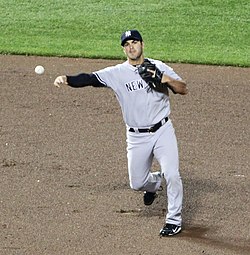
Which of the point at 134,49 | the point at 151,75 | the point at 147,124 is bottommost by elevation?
the point at 147,124

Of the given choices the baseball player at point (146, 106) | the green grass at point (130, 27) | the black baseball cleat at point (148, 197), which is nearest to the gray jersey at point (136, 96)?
the baseball player at point (146, 106)

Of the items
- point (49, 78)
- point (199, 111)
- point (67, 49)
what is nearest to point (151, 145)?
point (199, 111)

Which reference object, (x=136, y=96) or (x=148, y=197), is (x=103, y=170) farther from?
(x=136, y=96)

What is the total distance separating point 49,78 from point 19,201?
18.0ft

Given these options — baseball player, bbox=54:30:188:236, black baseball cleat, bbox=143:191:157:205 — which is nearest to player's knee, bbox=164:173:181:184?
baseball player, bbox=54:30:188:236

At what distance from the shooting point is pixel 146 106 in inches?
352

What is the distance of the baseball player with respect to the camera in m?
8.81

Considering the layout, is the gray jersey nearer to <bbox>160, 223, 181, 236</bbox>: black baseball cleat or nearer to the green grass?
<bbox>160, 223, 181, 236</bbox>: black baseball cleat

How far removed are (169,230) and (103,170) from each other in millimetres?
2113

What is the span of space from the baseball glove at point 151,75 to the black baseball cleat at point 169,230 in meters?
1.29

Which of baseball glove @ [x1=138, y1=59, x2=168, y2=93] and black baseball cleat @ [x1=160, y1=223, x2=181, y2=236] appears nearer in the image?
baseball glove @ [x1=138, y1=59, x2=168, y2=93]

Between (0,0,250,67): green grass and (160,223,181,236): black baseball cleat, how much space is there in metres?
7.35

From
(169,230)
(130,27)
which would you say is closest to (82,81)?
(169,230)

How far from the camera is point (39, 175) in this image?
34.8 feet
